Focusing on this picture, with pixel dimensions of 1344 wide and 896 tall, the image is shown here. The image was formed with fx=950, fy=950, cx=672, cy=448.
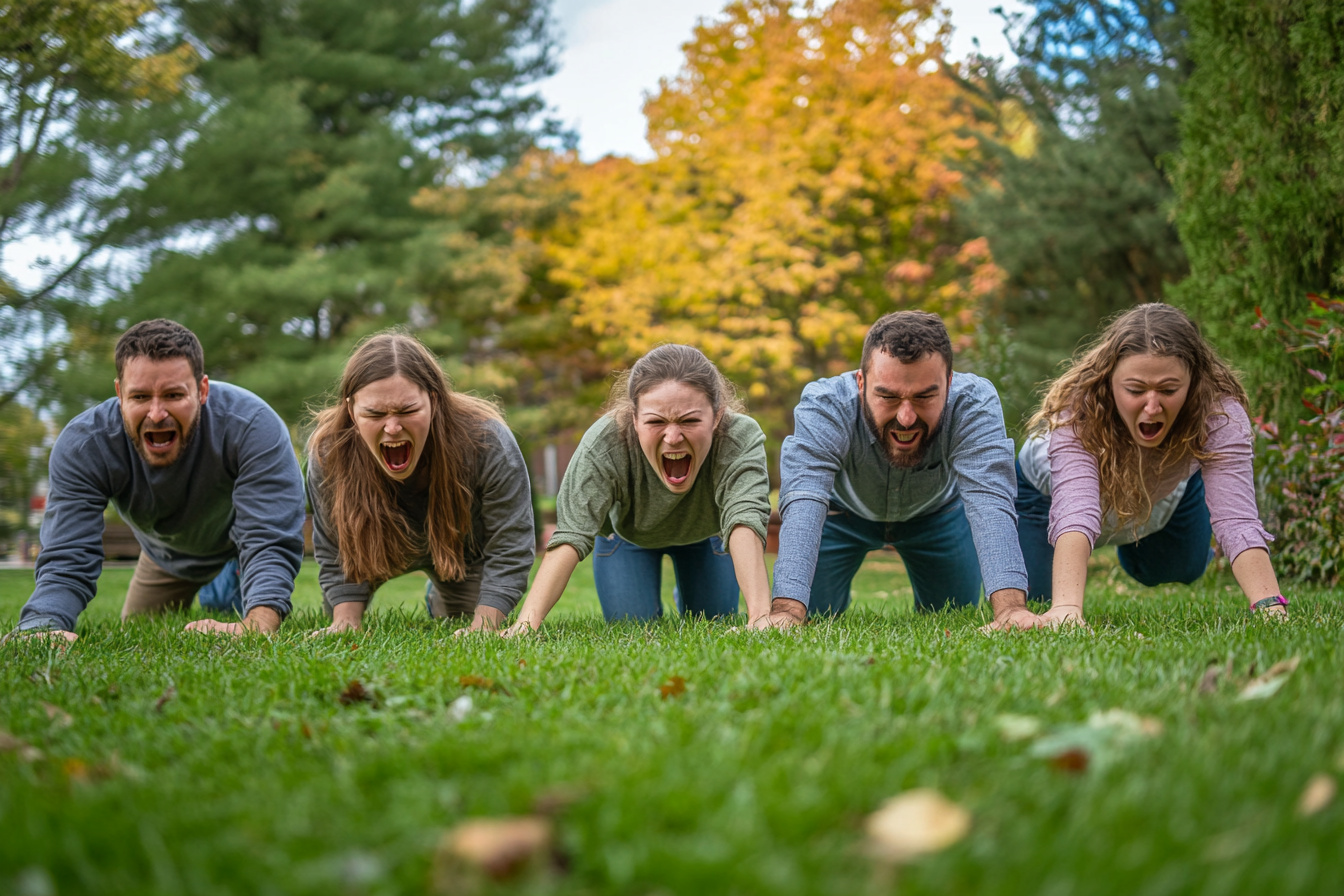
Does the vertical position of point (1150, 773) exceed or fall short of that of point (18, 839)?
it falls short

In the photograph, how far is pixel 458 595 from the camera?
554 centimetres

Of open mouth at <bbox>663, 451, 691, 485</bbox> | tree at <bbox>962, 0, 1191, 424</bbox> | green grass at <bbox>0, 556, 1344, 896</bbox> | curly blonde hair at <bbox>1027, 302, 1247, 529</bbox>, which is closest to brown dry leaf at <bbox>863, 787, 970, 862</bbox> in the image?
green grass at <bbox>0, 556, 1344, 896</bbox>

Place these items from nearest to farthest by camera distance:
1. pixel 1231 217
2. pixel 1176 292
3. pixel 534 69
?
pixel 1231 217 → pixel 1176 292 → pixel 534 69

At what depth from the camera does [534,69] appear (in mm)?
19625

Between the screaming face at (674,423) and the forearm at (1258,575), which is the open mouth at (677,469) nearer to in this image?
the screaming face at (674,423)

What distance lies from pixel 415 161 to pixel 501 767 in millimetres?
17594

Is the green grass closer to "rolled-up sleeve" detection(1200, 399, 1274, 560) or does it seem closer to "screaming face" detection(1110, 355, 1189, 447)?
"rolled-up sleeve" detection(1200, 399, 1274, 560)

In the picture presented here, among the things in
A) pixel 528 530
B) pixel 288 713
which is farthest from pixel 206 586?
pixel 288 713

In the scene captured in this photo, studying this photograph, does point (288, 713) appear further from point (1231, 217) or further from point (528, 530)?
point (1231, 217)

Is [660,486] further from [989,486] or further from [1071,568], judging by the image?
[1071,568]

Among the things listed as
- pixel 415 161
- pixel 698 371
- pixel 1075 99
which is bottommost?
pixel 698 371

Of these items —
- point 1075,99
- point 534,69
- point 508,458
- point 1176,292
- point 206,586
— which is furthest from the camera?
point 534,69

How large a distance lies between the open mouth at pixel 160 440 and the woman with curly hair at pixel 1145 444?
4319 millimetres

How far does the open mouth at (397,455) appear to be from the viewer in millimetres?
4602
